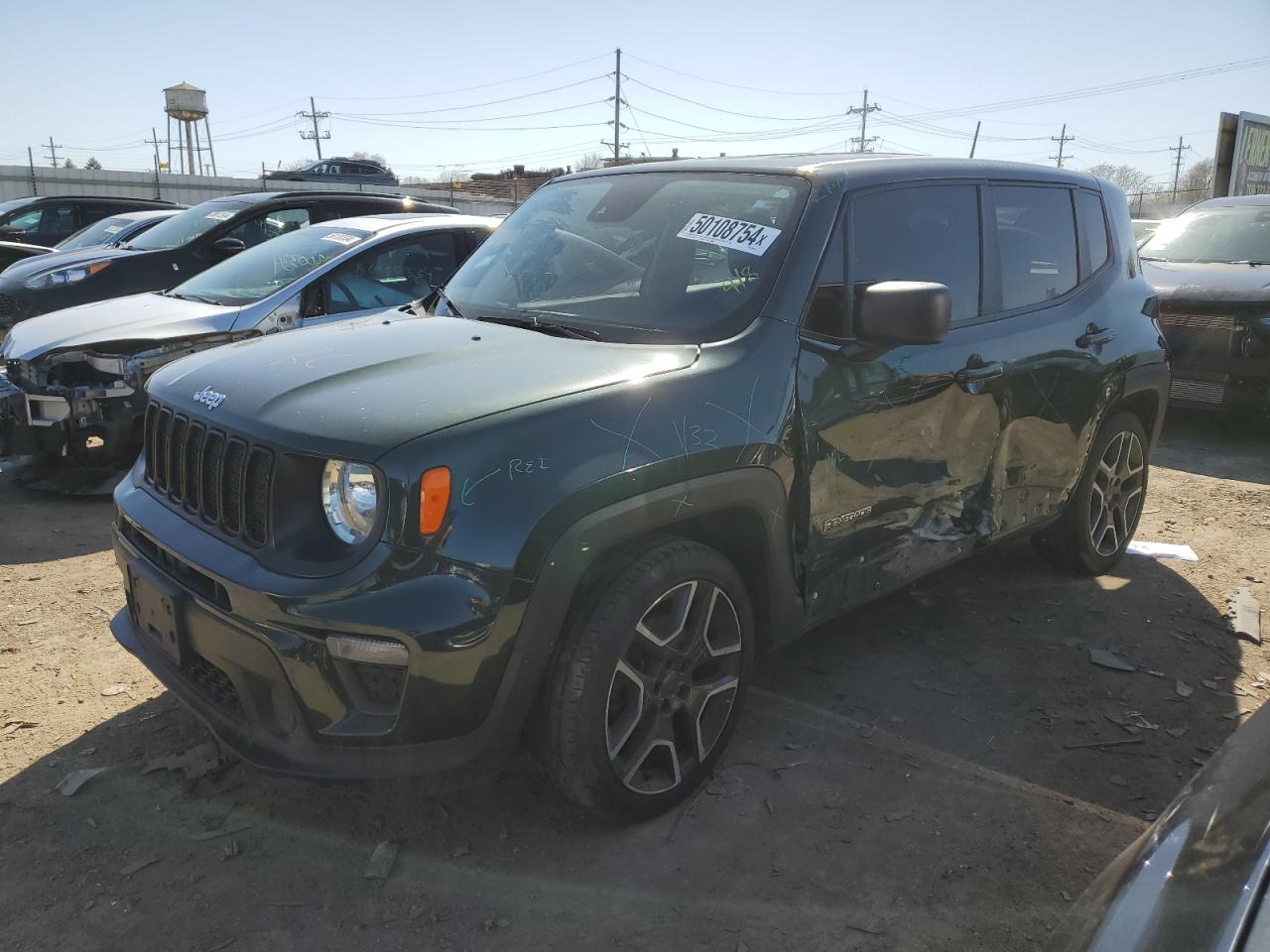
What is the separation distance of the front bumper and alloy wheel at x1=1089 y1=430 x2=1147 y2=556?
10.9 feet

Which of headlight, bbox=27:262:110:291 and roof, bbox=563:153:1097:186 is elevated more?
roof, bbox=563:153:1097:186

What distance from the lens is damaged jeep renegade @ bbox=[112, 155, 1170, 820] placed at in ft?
7.09

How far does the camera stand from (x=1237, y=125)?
54.9 feet

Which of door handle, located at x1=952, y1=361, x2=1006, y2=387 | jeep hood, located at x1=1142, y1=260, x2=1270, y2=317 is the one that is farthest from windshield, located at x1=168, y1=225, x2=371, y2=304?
jeep hood, located at x1=1142, y1=260, x2=1270, y2=317

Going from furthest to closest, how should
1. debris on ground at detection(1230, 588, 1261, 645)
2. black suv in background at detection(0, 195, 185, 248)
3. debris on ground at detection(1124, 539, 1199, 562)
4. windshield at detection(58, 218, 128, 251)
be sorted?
1. black suv in background at detection(0, 195, 185, 248)
2. windshield at detection(58, 218, 128, 251)
3. debris on ground at detection(1124, 539, 1199, 562)
4. debris on ground at detection(1230, 588, 1261, 645)

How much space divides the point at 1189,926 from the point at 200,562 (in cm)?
219

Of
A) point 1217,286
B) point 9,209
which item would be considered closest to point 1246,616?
point 1217,286

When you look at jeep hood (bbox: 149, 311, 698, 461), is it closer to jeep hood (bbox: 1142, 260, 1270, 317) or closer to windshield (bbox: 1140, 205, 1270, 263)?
jeep hood (bbox: 1142, 260, 1270, 317)

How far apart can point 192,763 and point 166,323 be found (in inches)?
136

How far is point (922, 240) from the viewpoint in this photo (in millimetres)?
3293

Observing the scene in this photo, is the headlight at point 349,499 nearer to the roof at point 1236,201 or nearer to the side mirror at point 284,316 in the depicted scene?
the side mirror at point 284,316

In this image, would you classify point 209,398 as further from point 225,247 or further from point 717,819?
point 225,247

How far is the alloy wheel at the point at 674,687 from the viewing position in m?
2.53

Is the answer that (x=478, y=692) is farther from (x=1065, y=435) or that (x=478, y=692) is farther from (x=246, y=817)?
(x=1065, y=435)
